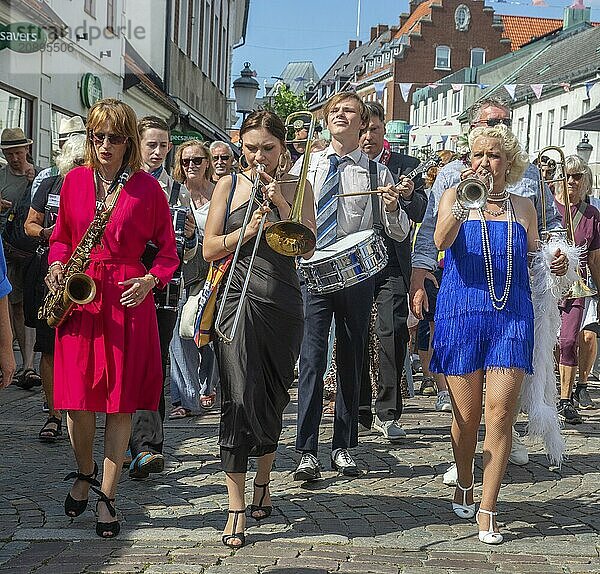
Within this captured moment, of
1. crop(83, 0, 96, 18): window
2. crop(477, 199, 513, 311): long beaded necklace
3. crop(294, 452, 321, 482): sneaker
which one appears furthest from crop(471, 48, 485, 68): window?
crop(477, 199, 513, 311): long beaded necklace

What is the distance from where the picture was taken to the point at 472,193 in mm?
5617

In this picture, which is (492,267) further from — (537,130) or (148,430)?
(537,130)

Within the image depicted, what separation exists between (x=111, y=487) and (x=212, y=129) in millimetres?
29659

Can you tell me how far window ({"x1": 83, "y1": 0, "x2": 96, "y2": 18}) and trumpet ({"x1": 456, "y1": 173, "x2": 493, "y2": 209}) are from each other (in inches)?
553

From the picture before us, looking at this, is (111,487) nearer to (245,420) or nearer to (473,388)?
(245,420)

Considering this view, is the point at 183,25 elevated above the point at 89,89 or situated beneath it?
elevated above

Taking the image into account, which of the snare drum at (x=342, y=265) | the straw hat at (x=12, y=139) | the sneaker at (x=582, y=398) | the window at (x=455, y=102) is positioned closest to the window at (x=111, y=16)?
the straw hat at (x=12, y=139)

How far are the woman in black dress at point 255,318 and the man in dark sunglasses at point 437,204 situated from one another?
94 cm

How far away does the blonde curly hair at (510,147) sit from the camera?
6008 millimetres

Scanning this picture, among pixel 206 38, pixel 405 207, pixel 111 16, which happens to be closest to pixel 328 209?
pixel 405 207

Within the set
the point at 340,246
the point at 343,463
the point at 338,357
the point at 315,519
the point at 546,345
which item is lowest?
the point at 315,519

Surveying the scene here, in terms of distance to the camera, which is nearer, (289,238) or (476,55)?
(289,238)

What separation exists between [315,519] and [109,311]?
158cm

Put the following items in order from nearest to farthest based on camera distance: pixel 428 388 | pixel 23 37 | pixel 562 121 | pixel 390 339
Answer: pixel 390 339, pixel 428 388, pixel 23 37, pixel 562 121
